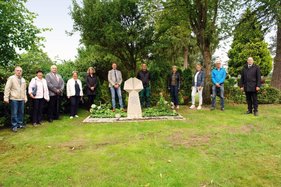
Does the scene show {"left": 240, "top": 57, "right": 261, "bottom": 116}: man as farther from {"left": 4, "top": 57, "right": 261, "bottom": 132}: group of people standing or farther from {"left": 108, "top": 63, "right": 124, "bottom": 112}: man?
{"left": 108, "top": 63, "right": 124, "bottom": 112}: man

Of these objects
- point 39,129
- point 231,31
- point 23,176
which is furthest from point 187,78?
point 23,176

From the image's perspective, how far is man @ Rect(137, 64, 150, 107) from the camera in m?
11.8

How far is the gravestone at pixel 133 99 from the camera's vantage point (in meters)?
9.74

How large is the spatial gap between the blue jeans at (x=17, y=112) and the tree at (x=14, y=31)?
5.58 feet

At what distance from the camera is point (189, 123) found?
8648 millimetres

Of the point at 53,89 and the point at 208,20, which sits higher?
the point at 208,20

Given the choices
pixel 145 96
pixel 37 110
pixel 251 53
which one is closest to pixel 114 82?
pixel 145 96

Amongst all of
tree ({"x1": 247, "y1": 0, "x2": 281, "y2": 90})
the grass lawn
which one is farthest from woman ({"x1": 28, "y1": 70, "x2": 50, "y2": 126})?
tree ({"x1": 247, "y1": 0, "x2": 281, "y2": 90})

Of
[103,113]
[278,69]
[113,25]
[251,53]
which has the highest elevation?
[113,25]

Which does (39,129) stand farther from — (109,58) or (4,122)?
(109,58)

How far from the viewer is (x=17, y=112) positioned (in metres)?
8.60

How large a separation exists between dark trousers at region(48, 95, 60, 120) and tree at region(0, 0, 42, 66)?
185 cm

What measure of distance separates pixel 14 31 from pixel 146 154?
6.03m

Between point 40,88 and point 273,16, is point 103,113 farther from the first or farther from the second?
point 273,16
